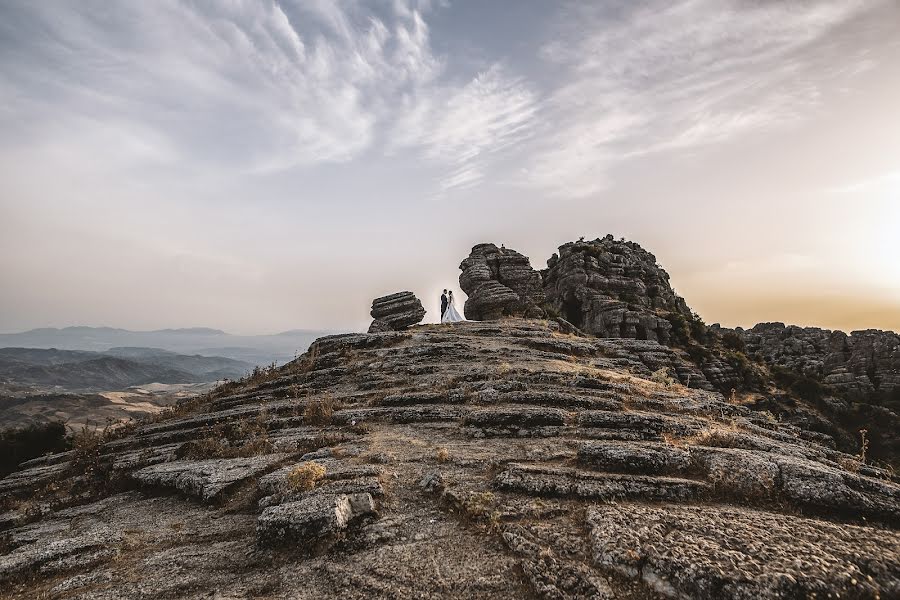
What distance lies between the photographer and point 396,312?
38.2 meters

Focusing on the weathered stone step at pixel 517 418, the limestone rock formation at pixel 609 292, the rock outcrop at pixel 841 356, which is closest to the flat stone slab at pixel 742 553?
the weathered stone step at pixel 517 418

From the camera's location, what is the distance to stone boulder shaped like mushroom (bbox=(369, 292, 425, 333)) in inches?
1468

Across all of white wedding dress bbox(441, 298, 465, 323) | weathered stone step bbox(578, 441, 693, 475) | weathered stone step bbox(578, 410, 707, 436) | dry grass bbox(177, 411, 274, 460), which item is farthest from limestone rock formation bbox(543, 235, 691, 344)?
weathered stone step bbox(578, 441, 693, 475)

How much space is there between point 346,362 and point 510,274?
31.1 m

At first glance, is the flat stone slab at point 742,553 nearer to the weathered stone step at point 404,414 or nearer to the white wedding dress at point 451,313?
the weathered stone step at point 404,414

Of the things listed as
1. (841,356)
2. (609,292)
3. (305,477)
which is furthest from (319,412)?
(841,356)

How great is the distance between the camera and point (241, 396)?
22.6 m

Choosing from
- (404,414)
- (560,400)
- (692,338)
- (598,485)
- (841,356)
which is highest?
(692,338)

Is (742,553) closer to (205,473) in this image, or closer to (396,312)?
(205,473)

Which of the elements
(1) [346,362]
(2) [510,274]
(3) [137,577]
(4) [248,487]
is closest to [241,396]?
(1) [346,362]

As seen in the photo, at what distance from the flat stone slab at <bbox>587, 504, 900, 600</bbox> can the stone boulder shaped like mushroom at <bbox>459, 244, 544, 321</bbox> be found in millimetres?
36982

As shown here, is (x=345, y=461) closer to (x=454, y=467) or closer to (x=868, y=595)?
(x=454, y=467)

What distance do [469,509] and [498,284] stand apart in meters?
38.8

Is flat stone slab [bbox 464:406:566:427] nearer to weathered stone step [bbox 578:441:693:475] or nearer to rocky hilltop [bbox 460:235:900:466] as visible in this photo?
weathered stone step [bbox 578:441:693:475]
